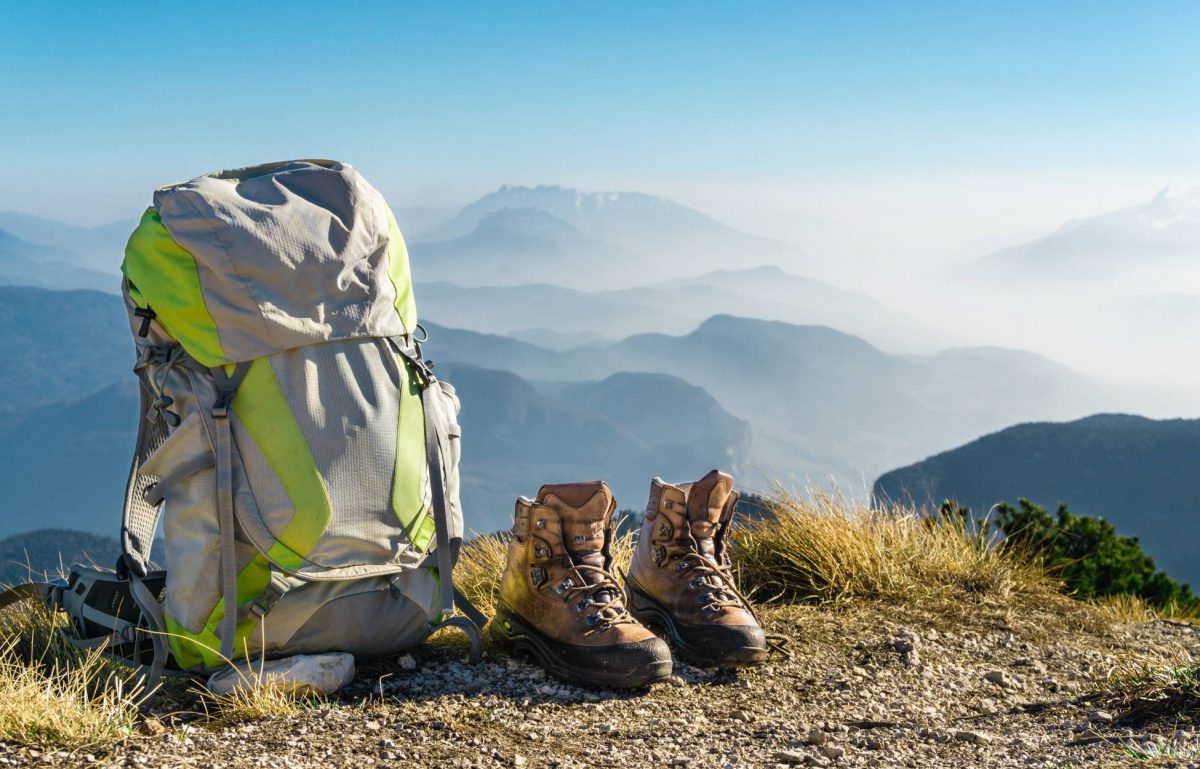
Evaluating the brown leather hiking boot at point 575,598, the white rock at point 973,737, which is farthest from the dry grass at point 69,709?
the white rock at point 973,737

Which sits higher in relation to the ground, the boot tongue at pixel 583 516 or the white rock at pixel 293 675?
the boot tongue at pixel 583 516

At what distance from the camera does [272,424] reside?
331 centimetres

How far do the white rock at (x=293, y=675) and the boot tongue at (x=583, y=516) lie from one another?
912 millimetres

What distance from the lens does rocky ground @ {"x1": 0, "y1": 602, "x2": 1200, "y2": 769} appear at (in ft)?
9.53

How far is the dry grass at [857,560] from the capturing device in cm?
508

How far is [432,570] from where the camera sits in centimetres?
374

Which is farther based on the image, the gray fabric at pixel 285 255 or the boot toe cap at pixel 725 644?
the boot toe cap at pixel 725 644

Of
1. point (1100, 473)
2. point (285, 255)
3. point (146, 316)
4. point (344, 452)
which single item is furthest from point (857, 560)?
point (1100, 473)

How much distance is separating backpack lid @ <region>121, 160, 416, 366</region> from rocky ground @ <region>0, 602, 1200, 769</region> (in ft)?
4.18

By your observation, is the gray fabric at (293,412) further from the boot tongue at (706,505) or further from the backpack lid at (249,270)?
the boot tongue at (706,505)

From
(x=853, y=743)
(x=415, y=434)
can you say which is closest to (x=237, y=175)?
(x=415, y=434)

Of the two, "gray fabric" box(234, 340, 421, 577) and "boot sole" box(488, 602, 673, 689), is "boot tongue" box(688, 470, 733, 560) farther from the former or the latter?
"gray fabric" box(234, 340, 421, 577)

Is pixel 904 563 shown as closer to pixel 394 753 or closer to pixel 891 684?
pixel 891 684

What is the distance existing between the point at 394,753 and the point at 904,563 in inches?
131
